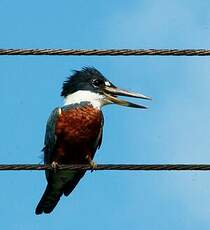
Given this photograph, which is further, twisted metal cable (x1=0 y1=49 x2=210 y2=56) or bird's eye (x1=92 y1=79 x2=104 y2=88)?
bird's eye (x1=92 y1=79 x2=104 y2=88)

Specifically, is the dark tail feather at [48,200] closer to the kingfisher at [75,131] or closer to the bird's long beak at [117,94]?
the kingfisher at [75,131]

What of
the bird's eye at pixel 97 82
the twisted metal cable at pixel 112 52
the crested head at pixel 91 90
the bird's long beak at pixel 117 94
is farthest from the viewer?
the bird's eye at pixel 97 82

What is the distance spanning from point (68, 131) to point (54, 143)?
187 millimetres

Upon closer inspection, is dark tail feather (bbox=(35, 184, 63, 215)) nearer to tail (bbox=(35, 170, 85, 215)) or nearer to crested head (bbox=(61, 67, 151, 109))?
tail (bbox=(35, 170, 85, 215))

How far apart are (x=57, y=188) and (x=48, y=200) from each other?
160 mm

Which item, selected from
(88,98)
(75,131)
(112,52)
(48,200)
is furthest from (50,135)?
(112,52)

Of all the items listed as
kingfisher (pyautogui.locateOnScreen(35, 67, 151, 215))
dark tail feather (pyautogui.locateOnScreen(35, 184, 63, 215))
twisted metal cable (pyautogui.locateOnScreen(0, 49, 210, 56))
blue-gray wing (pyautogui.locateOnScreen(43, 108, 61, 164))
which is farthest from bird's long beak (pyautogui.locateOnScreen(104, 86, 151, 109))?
twisted metal cable (pyautogui.locateOnScreen(0, 49, 210, 56))

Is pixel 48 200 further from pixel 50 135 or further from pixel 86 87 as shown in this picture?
pixel 86 87

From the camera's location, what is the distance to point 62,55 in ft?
20.9

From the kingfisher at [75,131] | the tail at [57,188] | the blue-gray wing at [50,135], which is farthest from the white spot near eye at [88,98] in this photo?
the tail at [57,188]

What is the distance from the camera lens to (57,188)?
9438 millimetres

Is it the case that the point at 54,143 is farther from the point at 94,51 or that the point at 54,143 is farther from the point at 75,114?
the point at 94,51

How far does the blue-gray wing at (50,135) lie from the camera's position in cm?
894

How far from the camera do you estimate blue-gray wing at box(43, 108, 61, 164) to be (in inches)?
352
